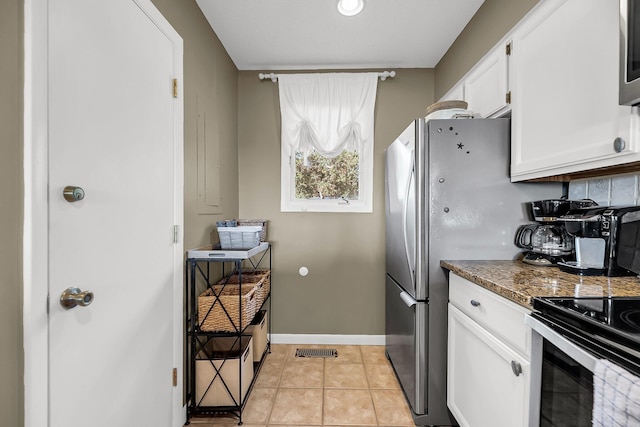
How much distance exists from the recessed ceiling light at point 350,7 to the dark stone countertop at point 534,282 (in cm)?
170

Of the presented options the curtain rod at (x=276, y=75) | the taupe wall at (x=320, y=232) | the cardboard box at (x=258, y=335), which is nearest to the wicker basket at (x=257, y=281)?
the cardboard box at (x=258, y=335)

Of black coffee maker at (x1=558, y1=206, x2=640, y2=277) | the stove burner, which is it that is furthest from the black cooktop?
black coffee maker at (x1=558, y1=206, x2=640, y2=277)

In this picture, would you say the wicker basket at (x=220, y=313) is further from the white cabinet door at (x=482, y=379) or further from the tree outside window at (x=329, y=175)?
the tree outside window at (x=329, y=175)

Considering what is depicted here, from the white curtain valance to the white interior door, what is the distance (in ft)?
4.00

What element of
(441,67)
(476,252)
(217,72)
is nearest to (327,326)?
(476,252)

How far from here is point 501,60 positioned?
1744 millimetres

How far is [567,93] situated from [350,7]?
136 centimetres

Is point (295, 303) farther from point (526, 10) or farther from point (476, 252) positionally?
point (526, 10)

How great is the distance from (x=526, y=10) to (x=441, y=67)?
1.09 meters

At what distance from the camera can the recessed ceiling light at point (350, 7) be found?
1.90m

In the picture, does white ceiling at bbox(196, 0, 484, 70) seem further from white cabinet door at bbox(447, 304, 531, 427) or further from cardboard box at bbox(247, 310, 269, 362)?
cardboard box at bbox(247, 310, 269, 362)

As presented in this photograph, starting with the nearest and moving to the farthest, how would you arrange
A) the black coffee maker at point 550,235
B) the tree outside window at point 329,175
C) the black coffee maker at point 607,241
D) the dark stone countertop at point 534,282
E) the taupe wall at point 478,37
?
the dark stone countertop at point 534,282, the black coffee maker at point 607,241, the black coffee maker at point 550,235, the taupe wall at point 478,37, the tree outside window at point 329,175

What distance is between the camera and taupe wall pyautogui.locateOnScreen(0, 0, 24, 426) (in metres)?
0.79

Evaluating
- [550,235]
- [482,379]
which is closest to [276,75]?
[550,235]
